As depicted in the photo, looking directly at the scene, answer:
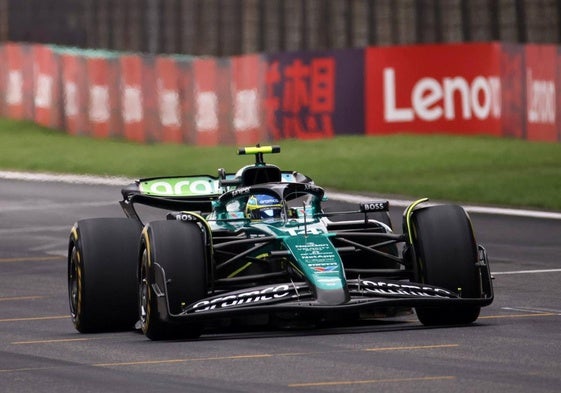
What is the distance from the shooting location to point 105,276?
13.3m

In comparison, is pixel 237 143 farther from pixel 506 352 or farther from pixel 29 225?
pixel 506 352

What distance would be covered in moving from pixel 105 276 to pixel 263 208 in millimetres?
1252

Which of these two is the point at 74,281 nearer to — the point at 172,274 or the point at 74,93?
the point at 172,274

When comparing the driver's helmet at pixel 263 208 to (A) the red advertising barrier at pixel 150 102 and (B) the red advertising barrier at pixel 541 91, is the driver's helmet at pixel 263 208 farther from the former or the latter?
(A) the red advertising barrier at pixel 150 102

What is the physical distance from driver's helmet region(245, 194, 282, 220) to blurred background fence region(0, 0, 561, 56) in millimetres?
23143

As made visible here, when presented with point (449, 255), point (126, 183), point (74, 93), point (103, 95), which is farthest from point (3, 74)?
point (449, 255)

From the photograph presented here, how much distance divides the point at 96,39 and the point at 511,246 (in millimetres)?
26181

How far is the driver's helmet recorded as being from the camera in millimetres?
13539

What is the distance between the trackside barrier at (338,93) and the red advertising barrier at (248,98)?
0.06 ft

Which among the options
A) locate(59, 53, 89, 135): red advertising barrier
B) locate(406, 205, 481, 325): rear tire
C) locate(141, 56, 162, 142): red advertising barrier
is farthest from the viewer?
locate(59, 53, 89, 135): red advertising barrier

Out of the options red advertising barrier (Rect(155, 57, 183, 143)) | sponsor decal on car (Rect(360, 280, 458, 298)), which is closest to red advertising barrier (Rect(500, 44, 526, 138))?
red advertising barrier (Rect(155, 57, 183, 143))

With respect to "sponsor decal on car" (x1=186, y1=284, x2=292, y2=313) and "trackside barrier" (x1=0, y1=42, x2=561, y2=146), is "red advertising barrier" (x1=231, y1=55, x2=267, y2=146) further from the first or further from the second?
"sponsor decal on car" (x1=186, y1=284, x2=292, y2=313)

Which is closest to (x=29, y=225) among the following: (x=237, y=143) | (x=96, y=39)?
(x=237, y=143)

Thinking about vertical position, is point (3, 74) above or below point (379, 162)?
above
